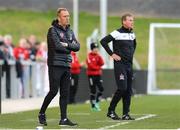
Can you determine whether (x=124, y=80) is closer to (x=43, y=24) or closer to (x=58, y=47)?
(x=58, y=47)

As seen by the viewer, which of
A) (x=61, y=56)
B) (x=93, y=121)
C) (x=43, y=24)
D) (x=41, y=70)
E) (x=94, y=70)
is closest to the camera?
(x=61, y=56)

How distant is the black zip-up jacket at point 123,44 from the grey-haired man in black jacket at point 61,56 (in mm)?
1721

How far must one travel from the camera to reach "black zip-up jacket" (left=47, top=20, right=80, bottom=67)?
607 inches

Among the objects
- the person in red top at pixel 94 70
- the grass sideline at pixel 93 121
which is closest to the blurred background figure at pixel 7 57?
the person in red top at pixel 94 70

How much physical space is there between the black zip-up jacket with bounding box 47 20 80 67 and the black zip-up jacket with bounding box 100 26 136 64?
1708 millimetres

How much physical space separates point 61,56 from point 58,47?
23cm

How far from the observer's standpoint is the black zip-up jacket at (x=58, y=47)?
50.6 ft

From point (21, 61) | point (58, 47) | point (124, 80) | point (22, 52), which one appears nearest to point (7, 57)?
point (21, 61)

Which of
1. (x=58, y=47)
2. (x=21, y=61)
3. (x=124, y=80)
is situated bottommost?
(x=124, y=80)

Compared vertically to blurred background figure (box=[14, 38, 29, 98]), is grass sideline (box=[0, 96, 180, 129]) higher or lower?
lower

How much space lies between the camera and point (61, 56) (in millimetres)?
15539

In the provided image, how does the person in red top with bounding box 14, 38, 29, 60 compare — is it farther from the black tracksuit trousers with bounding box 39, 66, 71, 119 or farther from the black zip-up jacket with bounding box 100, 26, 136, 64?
the black tracksuit trousers with bounding box 39, 66, 71, 119

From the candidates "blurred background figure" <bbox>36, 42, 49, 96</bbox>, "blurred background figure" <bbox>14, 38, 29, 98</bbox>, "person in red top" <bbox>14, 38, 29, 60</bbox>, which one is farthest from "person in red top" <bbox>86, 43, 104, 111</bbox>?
"blurred background figure" <bbox>36, 42, 49, 96</bbox>

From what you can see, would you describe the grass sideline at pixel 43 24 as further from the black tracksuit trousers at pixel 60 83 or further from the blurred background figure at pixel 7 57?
the black tracksuit trousers at pixel 60 83
